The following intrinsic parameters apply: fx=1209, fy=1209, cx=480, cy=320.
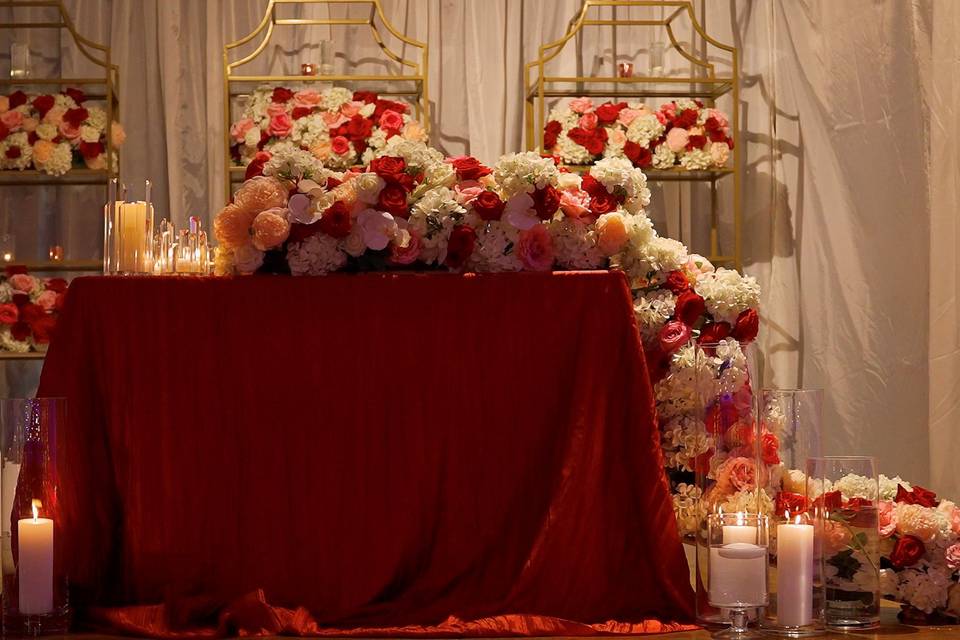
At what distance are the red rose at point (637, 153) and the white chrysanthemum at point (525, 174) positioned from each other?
2.11 metres

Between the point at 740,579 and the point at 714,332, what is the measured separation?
2.06 ft

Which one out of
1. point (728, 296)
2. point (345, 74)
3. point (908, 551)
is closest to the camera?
point (908, 551)

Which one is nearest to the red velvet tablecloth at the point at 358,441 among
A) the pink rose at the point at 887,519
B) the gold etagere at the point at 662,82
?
the pink rose at the point at 887,519

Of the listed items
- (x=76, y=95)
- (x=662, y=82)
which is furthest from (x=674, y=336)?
(x=76, y=95)

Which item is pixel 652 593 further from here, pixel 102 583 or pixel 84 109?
pixel 84 109

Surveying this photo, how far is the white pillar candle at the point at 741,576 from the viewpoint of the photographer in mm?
2404

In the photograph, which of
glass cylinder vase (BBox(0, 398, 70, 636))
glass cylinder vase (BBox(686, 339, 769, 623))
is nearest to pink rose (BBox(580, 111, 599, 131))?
glass cylinder vase (BBox(686, 339, 769, 623))

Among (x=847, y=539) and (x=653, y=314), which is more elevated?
(x=653, y=314)

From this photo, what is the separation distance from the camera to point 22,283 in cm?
479

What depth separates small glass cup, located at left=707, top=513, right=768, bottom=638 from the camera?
2.40 m

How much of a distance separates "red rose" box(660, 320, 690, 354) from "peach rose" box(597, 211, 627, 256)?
217 millimetres

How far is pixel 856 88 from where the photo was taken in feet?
15.7

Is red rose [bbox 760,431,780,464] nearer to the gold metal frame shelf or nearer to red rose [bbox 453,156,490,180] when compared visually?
red rose [bbox 453,156,490,180]

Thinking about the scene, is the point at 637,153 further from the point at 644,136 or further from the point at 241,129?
the point at 241,129
